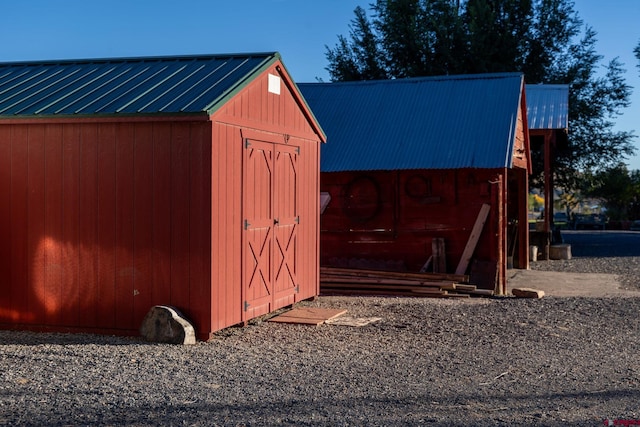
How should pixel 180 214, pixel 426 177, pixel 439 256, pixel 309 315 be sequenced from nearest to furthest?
pixel 180 214
pixel 309 315
pixel 439 256
pixel 426 177

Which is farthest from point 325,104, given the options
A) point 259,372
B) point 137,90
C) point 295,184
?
Result: point 259,372

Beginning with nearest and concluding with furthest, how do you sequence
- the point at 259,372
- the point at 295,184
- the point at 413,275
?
the point at 259,372 → the point at 295,184 → the point at 413,275

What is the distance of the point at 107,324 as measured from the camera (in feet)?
32.7

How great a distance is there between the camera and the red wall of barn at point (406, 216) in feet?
52.5

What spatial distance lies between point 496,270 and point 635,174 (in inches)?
1335

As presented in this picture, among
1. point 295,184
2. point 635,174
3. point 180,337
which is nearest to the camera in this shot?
point 180,337

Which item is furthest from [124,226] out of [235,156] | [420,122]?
[420,122]

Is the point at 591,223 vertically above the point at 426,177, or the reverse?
the point at 426,177

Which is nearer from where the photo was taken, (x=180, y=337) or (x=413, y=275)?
(x=180, y=337)

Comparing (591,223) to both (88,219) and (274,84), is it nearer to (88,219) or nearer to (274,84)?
(274,84)

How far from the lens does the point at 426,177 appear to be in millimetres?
16625

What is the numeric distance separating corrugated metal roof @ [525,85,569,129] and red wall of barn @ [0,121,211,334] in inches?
606

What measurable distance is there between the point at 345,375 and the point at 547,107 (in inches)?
721

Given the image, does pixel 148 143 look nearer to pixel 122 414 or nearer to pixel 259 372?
pixel 259 372
